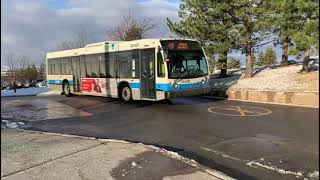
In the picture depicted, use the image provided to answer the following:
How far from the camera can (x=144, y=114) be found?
16156 millimetres

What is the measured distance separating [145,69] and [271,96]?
552 centimetres

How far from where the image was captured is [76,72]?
25.2 metres

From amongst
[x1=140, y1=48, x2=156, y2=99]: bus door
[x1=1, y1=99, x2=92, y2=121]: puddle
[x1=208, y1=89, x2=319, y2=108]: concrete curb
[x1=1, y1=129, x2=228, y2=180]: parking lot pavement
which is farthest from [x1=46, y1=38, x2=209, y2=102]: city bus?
[x1=1, y1=129, x2=228, y2=180]: parking lot pavement

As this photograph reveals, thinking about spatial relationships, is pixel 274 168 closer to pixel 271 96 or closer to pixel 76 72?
pixel 271 96

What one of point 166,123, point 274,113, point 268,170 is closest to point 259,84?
point 274,113

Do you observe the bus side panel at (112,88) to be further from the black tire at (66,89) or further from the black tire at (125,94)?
the black tire at (66,89)

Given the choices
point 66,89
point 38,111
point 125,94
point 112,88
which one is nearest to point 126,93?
point 125,94

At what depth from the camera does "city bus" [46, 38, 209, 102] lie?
59.8ft

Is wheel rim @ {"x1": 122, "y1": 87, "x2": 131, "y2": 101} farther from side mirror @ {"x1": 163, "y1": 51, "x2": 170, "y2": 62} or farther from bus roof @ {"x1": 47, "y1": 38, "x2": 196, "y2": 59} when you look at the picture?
side mirror @ {"x1": 163, "y1": 51, "x2": 170, "y2": 62}

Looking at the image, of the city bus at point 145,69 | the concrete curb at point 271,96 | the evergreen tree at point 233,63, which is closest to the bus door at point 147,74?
the city bus at point 145,69

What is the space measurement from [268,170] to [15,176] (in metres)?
4.11

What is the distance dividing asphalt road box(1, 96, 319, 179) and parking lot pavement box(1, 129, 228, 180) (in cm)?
105

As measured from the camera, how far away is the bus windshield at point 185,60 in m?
18.3

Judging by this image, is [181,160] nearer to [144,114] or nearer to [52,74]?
[144,114]
